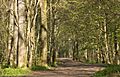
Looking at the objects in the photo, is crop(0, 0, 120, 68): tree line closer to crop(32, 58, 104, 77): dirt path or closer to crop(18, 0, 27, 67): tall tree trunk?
crop(18, 0, 27, 67): tall tree trunk

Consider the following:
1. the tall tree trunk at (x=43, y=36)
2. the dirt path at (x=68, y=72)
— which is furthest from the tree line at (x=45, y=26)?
the dirt path at (x=68, y=72)

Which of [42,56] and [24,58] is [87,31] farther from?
[24,58]

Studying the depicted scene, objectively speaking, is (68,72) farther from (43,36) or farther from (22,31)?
(43,36)

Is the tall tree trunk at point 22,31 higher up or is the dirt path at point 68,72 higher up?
the tall tree trunk at point 22,31

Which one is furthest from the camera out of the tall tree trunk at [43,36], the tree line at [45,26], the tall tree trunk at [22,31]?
the tall tree trunk at [43,36]

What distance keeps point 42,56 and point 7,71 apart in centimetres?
767

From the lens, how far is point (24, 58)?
20.8 m

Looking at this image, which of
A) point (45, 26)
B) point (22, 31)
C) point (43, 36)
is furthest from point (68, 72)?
point (45, 26)

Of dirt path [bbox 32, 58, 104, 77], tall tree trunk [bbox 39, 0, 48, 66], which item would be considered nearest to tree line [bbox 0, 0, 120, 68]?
tall tree trunk [bbox 39, 0, 48, 66]

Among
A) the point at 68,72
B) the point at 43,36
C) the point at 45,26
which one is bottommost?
the point at 68,72

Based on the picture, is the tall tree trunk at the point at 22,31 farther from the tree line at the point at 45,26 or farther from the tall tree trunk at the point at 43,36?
the tall tree trunk at the point at 43,36

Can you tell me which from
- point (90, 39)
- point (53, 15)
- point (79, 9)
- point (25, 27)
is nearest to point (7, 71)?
point (25, 27)

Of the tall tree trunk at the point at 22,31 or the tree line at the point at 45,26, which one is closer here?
the tall tree trunk at the point at 22,31

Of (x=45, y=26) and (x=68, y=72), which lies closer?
(x=68, y=72)
